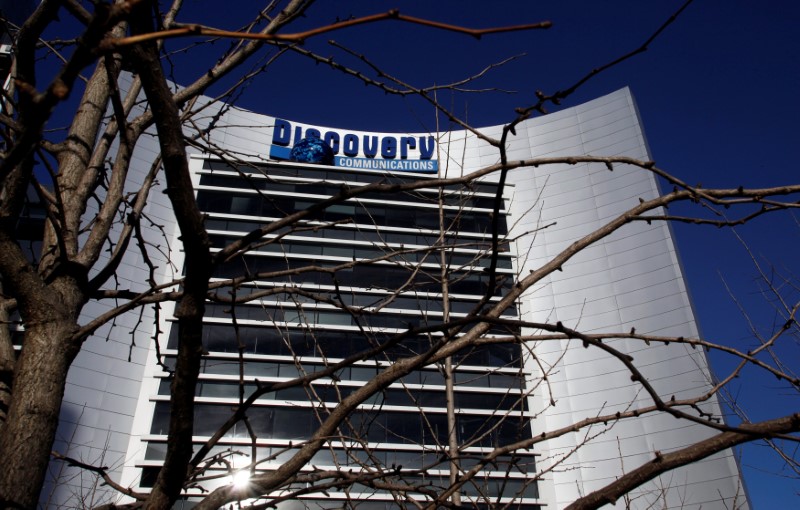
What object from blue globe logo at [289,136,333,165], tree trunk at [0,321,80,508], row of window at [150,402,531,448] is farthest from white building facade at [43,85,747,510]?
tree trunk at [0,321,80,508]

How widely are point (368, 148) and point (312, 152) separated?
10.6ft

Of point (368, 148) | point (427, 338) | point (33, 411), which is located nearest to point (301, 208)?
point (368, 148)

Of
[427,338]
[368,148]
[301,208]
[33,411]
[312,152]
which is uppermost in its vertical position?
[368,148]

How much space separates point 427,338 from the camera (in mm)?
18156

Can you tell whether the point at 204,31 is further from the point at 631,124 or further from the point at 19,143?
the point at 631,124

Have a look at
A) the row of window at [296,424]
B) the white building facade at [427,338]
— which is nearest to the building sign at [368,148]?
the white building facade at [427,338]

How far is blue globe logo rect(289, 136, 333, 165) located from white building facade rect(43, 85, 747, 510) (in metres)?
0.62

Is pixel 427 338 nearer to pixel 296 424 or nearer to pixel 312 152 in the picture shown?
pixel 296 424

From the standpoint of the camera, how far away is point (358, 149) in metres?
28.6

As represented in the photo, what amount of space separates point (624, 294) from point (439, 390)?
29.0 ft

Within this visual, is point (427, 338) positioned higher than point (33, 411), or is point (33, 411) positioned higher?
point (427, 338)

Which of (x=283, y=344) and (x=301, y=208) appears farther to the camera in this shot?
(x=301, y=208)

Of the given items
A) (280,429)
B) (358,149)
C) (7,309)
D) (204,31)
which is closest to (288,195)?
(358,149)

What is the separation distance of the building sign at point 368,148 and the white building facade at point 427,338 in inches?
3.4
